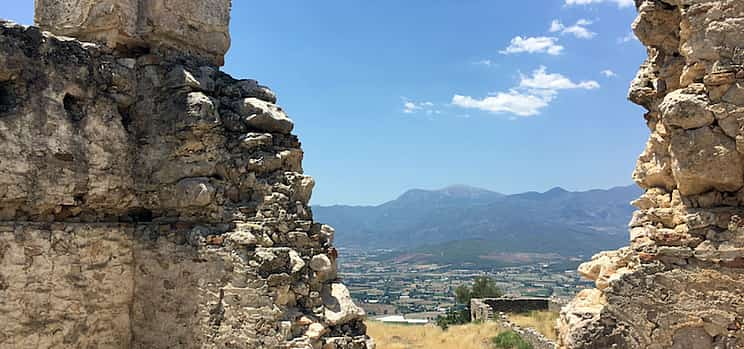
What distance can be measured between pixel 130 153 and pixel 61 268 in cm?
149

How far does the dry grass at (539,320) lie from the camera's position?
64.4ft

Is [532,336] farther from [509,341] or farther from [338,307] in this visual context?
[338,307]

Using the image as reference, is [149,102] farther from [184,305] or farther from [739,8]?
[739,8]

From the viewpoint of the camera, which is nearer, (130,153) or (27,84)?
(27,84)

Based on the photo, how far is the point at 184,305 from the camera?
6547mm

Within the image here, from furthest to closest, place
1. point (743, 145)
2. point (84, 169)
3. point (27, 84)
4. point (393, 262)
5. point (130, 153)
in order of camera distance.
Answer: point (393, 262)
point (130, 153)
point (84, 169)
point (27, 84)
point (743, 145)

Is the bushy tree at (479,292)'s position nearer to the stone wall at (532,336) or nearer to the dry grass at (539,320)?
the dry grass at (539,320)

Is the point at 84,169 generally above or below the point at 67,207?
above

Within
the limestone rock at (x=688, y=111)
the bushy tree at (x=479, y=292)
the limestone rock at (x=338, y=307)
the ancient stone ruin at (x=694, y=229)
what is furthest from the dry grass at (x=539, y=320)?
the limestone rock at (x=688, y=111)

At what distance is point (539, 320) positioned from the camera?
22422mm

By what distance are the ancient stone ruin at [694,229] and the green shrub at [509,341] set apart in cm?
1183

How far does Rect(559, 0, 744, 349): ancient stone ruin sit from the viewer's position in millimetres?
4320

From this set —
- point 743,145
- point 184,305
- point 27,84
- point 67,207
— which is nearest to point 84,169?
point 67,207

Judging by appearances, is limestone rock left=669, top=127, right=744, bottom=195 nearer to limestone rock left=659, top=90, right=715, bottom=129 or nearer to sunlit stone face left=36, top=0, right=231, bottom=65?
limestone rock left=659, top=90, right=715, bottom=129
